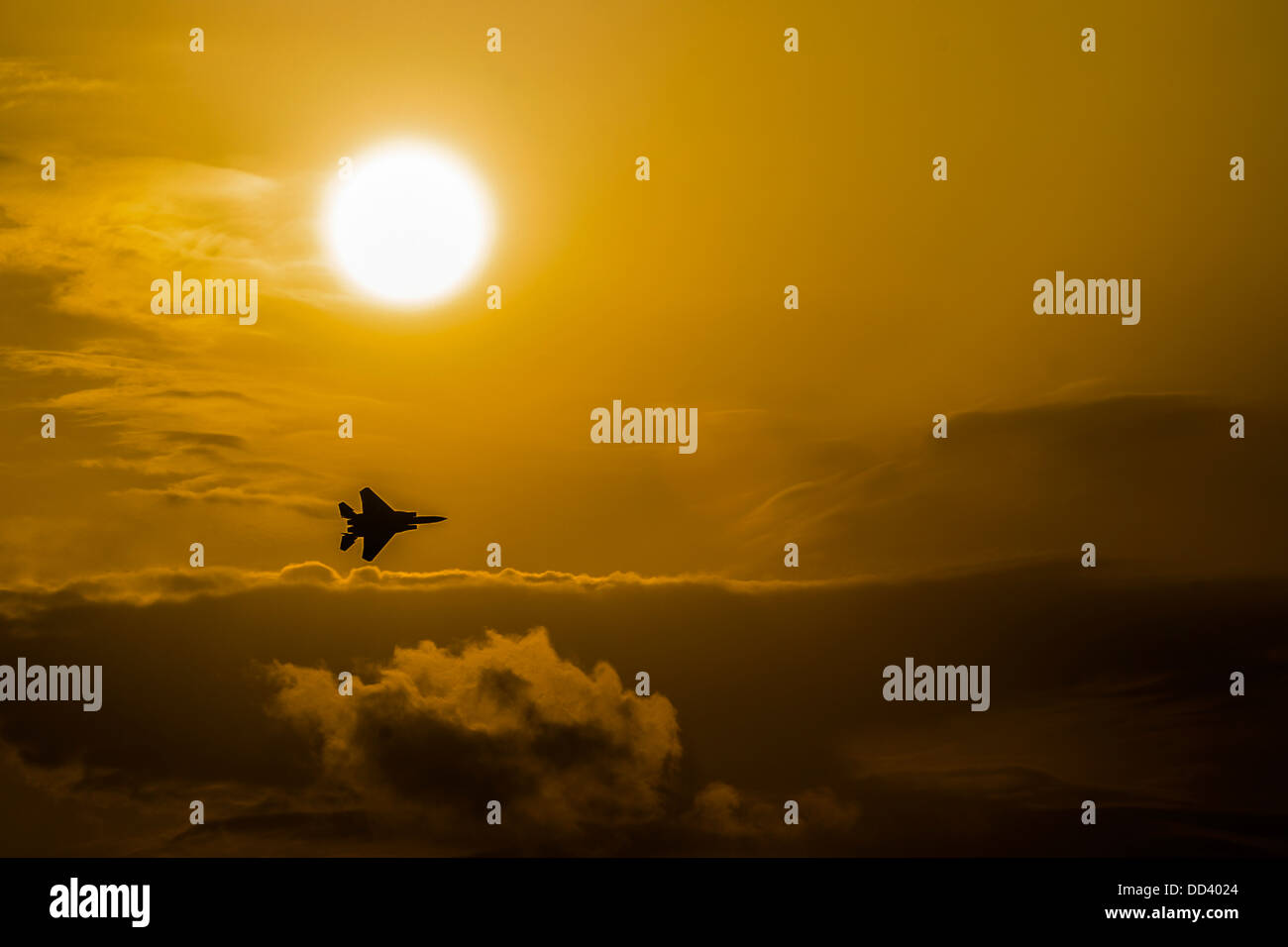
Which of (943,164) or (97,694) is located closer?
(943,164)
